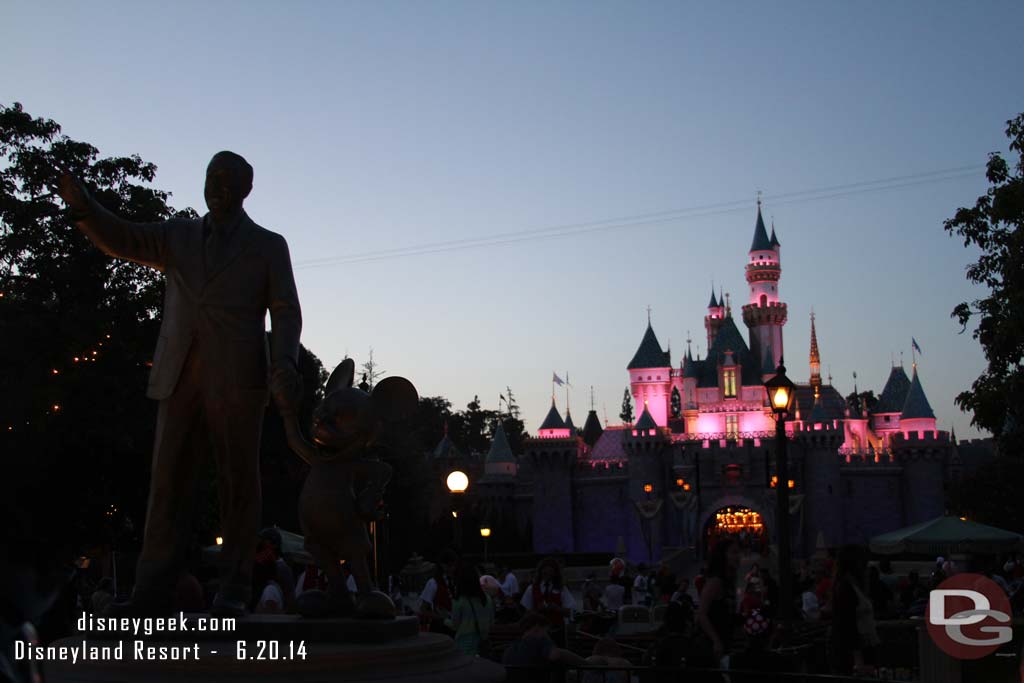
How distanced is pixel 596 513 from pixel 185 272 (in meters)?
60.9

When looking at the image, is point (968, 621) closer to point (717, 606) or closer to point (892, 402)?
point (717, 606)

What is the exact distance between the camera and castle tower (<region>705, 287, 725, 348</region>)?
9475cm

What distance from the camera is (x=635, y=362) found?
76.3 metres

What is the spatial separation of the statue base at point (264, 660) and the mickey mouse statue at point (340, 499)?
Result: 0.29m

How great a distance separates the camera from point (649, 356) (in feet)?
250

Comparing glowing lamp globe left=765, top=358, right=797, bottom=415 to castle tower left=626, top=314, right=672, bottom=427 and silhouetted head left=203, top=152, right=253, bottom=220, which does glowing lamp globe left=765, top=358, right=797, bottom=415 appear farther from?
castle tower left=626, top=314, right=672, bottom=427

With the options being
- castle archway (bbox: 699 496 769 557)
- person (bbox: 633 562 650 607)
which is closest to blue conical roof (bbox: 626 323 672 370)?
castle archway (bbox: 699 496 769 557)

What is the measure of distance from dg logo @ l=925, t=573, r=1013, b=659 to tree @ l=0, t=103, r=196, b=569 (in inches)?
569

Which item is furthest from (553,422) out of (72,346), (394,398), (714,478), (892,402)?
(394,398)

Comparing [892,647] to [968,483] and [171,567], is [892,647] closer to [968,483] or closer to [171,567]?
[171,567]

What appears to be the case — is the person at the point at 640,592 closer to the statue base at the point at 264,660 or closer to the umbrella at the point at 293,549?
the umbrella at the point at 293,549

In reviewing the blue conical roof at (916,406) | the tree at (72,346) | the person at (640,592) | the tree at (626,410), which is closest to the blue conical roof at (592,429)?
the tree at (626,410)

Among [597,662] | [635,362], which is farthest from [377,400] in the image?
[635,362]

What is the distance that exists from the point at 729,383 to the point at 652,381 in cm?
481
